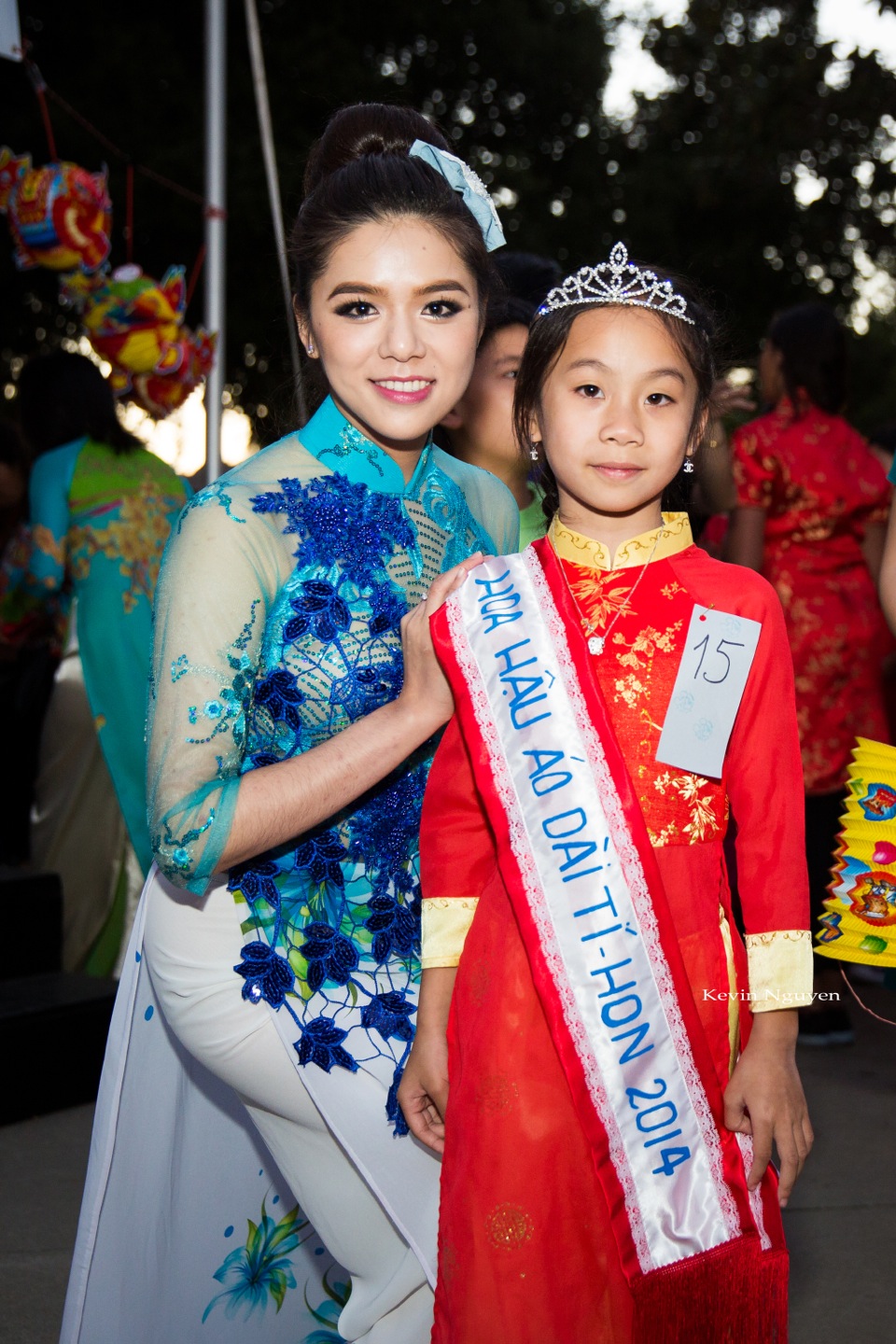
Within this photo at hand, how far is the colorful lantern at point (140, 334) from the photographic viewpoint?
4.61m

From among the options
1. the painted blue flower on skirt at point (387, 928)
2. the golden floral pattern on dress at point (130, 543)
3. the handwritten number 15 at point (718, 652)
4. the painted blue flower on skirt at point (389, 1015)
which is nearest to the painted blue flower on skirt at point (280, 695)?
the painted blue flower on skirt at point (387, 928)

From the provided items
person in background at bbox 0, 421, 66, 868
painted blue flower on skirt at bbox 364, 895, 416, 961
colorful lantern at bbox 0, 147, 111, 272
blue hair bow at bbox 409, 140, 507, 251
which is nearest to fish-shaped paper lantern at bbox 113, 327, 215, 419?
colorful lantern at bbox 0, 147, 111, 272

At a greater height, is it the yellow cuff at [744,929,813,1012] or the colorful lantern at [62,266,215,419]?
the yellow cuff at [744,929,813,1012]

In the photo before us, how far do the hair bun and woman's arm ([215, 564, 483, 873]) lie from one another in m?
0.62

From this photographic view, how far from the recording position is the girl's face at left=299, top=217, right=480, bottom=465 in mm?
1700

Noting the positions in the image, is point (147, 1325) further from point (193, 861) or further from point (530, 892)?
point (530, 892)

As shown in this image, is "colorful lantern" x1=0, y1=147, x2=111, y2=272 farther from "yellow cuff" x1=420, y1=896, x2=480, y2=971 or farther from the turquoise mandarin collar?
"yellow cuff" x1=420, y1=896, x2=480, y2=971

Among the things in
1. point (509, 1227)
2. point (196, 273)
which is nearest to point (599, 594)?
point (509, 1227)

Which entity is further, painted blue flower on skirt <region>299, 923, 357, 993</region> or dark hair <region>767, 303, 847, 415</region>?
dark hair <region>767, 303, 847, 415</region>

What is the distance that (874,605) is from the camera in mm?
4340

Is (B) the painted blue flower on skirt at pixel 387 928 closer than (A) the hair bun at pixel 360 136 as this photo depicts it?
Yes

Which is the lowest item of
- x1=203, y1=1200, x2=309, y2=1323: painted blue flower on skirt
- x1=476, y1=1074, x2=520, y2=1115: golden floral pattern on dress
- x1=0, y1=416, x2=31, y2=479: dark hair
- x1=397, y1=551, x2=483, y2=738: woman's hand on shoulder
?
x1=0, y1=416, x2=31, y2=479: dark hair

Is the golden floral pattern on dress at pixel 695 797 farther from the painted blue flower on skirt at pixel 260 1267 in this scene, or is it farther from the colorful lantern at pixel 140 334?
the colorful lantern at pixel 140 334

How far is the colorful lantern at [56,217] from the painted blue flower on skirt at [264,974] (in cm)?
350
